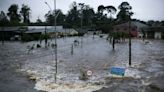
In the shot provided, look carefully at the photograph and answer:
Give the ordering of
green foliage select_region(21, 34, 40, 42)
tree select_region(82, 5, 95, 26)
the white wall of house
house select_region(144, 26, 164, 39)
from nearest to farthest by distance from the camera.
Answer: green foliage select_region(21, 34, 40, 42) → house select_region(144, 26, 164, 39) → the white wall of house → tree select_region(82, 5, 95, 26)

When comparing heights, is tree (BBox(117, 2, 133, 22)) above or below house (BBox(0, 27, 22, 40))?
above

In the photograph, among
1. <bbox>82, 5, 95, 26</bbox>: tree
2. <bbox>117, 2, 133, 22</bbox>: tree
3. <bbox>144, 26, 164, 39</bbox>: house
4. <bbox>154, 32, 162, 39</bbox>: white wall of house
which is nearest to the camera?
<bbox>144, 26, 164, 39</bbox>: house

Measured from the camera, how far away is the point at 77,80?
22.1 m

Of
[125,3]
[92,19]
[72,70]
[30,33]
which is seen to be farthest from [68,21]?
[72,70]

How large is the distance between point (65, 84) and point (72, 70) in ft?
21.1

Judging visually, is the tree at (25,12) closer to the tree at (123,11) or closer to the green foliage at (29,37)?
the tree at (123,11)

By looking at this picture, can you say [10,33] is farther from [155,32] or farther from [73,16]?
[73,16]

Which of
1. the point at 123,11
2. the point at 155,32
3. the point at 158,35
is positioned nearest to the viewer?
the point at 158,35

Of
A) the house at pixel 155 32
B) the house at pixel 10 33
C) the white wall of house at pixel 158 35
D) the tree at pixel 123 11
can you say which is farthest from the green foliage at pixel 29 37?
the tree at pixel 123 11

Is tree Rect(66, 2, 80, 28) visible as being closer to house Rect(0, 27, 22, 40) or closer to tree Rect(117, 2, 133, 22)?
tree Rect(117, 2, 133, 22)

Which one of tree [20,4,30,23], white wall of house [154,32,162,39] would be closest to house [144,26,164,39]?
white wall of house [154,32,162,39]

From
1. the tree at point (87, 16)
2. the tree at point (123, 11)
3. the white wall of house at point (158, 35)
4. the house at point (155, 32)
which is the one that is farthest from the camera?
the tree at point (87, 16)

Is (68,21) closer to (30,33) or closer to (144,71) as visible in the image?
(30,33)

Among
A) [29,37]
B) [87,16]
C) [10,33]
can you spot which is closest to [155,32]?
[29,37]
